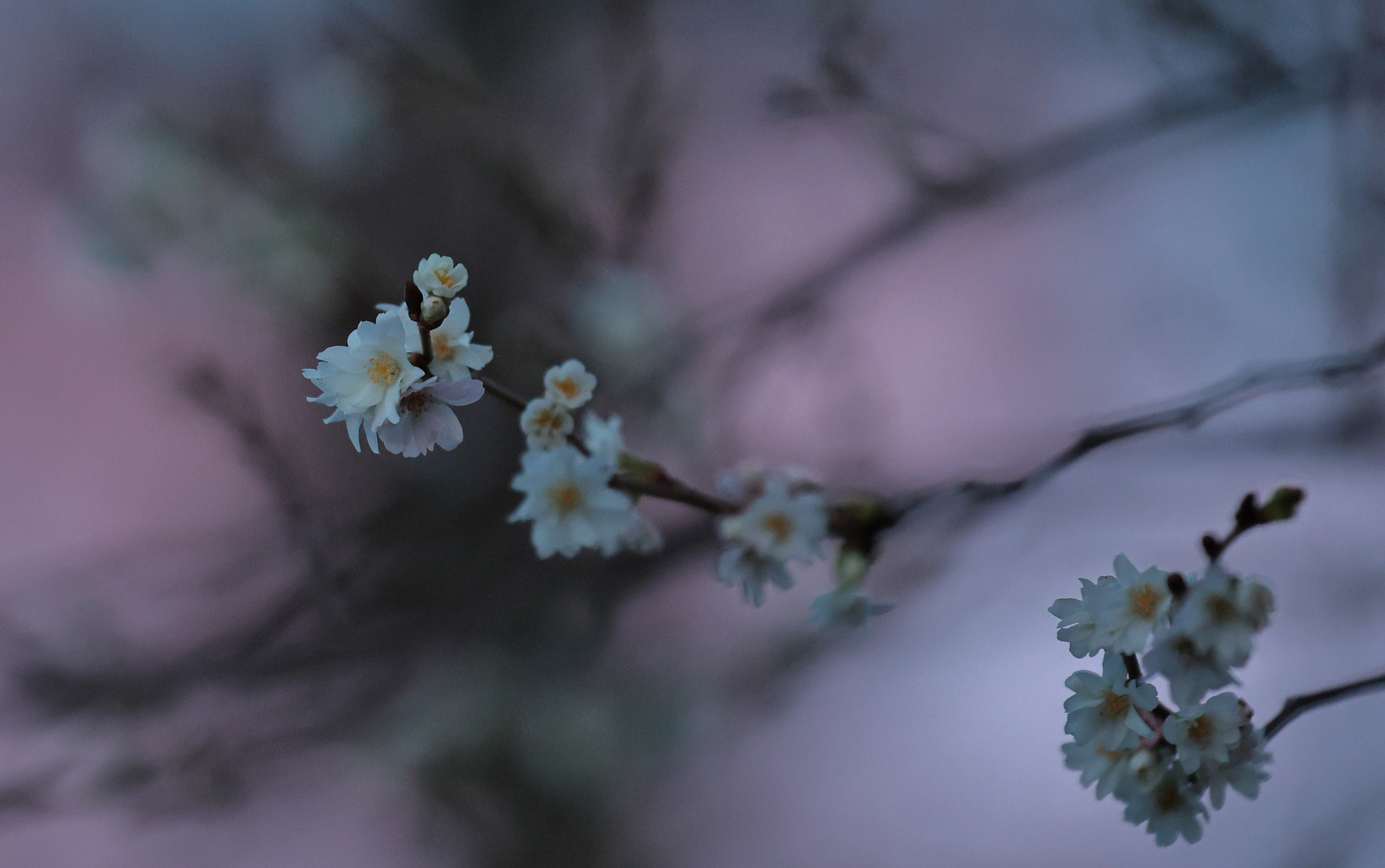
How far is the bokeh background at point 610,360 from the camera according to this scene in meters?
0.85

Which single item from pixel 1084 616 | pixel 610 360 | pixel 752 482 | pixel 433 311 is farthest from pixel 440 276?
pixel 610 360

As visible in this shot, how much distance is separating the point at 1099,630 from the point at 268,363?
1.07 metres

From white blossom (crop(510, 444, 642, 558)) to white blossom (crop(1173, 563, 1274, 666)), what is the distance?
190mm

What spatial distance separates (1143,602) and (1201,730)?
0.05 m

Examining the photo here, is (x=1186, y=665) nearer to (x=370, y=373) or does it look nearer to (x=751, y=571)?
(x=751, y=571)

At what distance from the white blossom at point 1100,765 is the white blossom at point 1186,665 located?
4cm

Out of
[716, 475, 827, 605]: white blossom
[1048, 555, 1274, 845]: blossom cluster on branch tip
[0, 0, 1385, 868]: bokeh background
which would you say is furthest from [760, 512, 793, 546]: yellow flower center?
[0, 0, 1385, 868]: bokeh background

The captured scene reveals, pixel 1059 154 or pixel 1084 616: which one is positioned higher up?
pixel 1059 154

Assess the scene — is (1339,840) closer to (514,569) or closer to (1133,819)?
(1133,819)

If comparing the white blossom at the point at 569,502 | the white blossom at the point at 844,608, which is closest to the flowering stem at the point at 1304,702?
the white blossom at the point at 844,608

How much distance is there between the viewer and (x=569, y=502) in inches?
11.5

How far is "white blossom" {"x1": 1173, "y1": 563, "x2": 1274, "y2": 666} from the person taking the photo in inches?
10.2

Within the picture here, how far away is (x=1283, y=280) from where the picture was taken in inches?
34.4

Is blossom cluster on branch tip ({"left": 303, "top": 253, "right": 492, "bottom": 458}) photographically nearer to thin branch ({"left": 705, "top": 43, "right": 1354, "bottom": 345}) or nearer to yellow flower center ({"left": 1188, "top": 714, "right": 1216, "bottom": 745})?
yellow flower center ({"left": 1188, "top": 714, "right": 1216, "bottom": 745})
